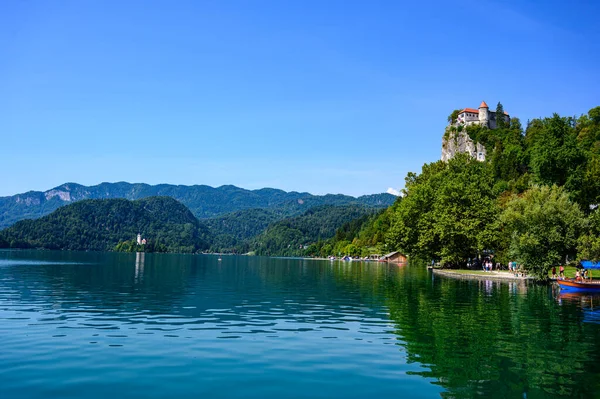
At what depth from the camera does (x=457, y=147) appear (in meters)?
192

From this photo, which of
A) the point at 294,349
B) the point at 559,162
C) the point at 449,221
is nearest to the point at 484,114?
the point at 559,162

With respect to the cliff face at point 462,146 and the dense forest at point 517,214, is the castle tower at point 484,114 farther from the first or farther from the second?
the dense forest at point 517,214

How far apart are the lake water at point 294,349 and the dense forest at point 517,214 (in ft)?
69.3

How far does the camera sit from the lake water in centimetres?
1435

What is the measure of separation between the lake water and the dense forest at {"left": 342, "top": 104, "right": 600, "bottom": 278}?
69.3ft

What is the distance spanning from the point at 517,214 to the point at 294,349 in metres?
47.8

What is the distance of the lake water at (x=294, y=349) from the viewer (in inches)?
565

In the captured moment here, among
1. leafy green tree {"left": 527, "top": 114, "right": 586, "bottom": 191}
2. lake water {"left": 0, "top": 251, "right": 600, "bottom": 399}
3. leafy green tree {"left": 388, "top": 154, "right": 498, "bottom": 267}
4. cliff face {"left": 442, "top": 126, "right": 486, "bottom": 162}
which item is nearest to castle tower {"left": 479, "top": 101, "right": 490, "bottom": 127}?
cliff face {"left": 442, "top": 126, "right": 486, "bottom": 162}

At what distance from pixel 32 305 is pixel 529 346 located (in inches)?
1148

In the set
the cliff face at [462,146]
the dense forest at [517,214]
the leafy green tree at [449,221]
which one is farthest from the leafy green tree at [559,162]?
the cliff face at [462,146]

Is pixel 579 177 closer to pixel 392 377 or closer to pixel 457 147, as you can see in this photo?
pixel 392 377

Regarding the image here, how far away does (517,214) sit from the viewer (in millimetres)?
59594

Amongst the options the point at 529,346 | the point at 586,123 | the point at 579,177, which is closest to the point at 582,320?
the point at 529,346

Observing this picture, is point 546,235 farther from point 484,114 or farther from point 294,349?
point 484,114
